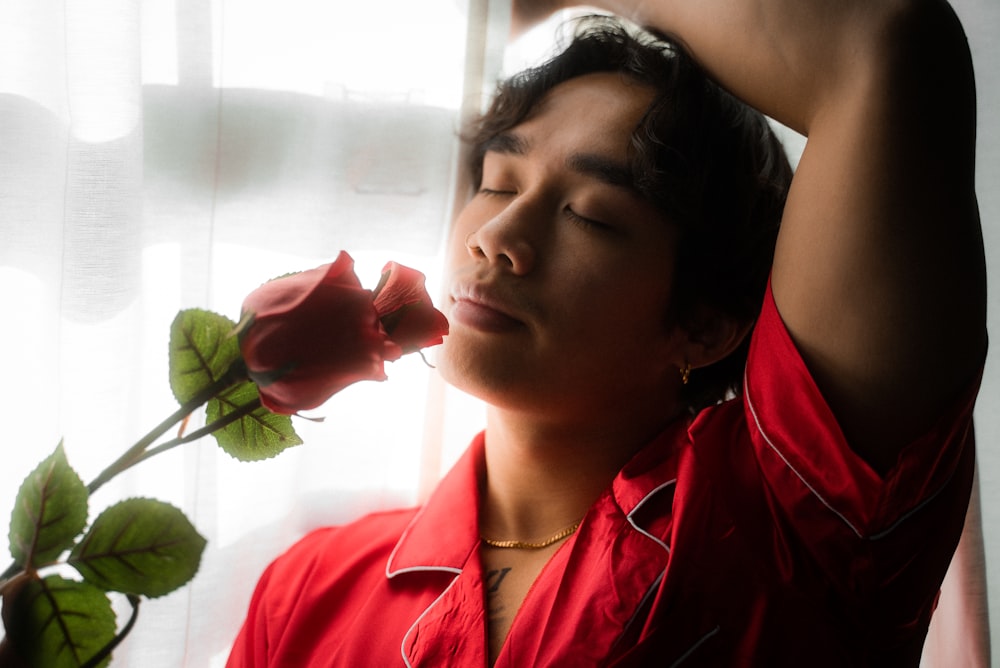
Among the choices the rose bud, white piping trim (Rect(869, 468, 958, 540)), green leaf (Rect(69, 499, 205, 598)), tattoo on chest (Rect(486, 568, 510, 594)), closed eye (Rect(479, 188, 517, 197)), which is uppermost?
closed eye (Rect(479, 188, 517, 197))

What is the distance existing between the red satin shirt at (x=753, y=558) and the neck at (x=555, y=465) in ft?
0.24

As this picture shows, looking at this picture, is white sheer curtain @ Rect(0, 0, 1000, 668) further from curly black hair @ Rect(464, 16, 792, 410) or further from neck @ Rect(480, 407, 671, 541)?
neck @ Rect(480, 407, 671, 541)

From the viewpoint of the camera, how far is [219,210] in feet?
2.85

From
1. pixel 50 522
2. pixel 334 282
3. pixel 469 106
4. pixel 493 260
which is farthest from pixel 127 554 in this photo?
pixel 469 106

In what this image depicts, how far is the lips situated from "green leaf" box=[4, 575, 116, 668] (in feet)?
1.45

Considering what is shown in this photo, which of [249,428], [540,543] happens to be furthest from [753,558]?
[249,428]

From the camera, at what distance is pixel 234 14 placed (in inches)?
32.6

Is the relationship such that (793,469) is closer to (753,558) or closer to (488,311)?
(753,558)

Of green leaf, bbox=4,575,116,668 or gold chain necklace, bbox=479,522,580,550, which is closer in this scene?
green leaf, bbox=4,575,116,668

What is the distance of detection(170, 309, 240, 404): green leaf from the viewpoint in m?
0.42

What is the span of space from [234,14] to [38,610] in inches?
26.2

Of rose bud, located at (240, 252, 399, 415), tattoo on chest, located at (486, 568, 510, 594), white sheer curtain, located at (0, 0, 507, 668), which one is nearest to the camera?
rose bud, located at (240, 252, 399, 415)

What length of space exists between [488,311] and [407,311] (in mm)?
345

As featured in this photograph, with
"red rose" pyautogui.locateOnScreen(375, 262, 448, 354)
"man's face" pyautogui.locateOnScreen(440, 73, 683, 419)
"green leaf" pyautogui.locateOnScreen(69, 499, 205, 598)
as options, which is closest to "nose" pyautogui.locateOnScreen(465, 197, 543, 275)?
"man's face" pyautogui.locateOnScreen(440, 73, 683, 419)
